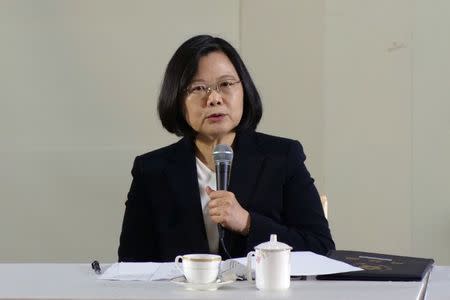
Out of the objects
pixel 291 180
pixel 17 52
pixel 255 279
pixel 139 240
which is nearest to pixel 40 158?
pixel 17 52

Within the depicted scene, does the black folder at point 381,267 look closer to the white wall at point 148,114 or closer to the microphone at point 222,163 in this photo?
the microphone at point 222,163

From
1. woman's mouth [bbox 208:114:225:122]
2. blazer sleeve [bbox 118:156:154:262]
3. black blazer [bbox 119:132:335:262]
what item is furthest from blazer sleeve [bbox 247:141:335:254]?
blazer sleeve [bbox 118:156:154:262]

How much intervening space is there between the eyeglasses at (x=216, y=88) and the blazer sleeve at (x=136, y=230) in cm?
29

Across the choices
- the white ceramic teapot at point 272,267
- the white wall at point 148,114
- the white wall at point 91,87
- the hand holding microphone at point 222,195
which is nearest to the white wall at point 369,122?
the white wall at point 148,114

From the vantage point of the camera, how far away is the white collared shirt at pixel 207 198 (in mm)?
2033

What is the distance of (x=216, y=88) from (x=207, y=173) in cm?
25

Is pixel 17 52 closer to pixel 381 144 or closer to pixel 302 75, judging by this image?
pixel 302 75

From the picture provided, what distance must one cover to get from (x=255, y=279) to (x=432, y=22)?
82.6 inches

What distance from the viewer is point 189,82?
83.2 inches

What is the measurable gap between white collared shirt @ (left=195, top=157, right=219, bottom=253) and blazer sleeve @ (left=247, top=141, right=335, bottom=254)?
0.14m

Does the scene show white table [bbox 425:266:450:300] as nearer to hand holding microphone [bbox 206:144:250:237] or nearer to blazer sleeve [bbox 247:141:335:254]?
blazer sleeve [bbox 247:141:335:254]

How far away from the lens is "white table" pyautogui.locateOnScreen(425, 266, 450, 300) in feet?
4.89

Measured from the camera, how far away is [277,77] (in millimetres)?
3406

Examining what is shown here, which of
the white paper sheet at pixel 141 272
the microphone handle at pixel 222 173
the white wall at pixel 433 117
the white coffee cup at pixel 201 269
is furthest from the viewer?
the white wall at pixel 433 117
